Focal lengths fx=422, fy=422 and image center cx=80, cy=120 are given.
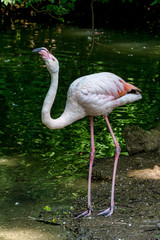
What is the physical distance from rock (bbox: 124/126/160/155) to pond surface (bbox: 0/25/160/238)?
289 mm

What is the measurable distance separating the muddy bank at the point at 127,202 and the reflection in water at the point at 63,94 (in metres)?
0.56

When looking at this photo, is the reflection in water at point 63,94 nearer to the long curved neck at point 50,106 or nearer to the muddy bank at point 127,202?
the muddy bank at point 127,202

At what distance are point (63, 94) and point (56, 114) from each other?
4.53 feet

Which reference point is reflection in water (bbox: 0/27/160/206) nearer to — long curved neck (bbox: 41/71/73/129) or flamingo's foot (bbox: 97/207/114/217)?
flamingo's foot (bbox: 97/207/114/217)

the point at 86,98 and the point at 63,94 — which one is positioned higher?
the point at 86,98

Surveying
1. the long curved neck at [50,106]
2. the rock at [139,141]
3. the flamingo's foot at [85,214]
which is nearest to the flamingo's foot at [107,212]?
the flamingo's foot at [85,214]

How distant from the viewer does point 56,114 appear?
8.67 meters

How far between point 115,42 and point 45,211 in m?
11.9

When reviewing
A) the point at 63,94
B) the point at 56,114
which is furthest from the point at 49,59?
the point at 63,94

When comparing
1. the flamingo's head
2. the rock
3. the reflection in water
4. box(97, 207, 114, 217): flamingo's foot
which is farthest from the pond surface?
the flamingo's head

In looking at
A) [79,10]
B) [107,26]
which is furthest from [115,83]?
[79,10]

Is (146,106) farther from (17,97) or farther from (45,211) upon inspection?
(45,211)

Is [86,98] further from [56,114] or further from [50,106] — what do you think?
[56,114]

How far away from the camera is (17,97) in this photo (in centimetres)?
973
